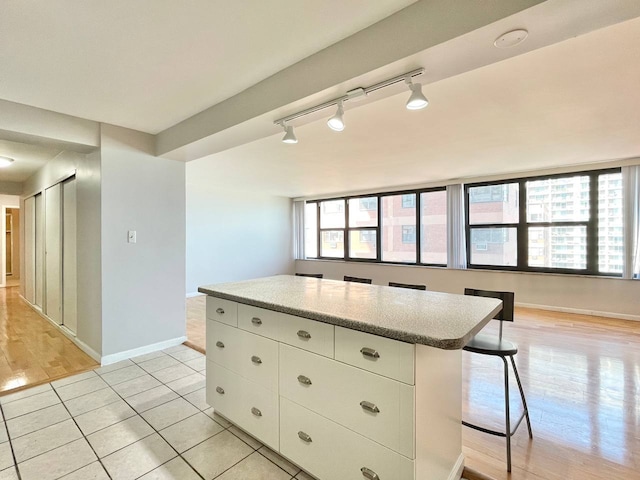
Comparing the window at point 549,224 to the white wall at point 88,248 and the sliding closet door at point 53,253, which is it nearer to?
the white wall at point 88,248

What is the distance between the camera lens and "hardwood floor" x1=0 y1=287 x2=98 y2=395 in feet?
8.75

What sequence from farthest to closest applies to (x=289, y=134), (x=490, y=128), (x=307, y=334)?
(x=490, y=128), (x=289, y=134), (x=307, y=334)

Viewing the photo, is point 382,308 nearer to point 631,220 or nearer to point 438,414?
point 438,414

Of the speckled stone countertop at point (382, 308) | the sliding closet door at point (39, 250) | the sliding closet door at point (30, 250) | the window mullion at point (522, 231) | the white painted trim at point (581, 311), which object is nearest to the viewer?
the speckled stone countertop at point (382, 308)

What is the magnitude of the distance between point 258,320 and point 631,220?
5.55 metres

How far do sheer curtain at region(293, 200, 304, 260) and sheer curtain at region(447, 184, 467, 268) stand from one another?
3.90m

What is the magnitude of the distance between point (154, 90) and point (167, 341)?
2.52m

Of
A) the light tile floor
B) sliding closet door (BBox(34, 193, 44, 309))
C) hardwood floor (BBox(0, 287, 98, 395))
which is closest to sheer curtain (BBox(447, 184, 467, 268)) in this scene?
the light tile floor

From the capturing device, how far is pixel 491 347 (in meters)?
1.69

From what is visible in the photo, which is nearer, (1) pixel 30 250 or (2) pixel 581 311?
(2) pixel 581 311

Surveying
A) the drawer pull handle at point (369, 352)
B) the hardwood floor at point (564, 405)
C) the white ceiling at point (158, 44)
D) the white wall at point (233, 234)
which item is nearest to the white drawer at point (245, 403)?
the drawer pull handle at point (369, 352)

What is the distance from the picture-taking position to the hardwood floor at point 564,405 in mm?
1640

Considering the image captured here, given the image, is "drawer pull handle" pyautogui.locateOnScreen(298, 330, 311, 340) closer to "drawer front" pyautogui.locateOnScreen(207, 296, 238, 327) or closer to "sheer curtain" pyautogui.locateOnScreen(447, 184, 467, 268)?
"drawer front" pyautogui.locateOnScreen(207, 296, 238, 327)

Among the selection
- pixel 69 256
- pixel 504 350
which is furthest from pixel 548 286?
pixel 69 256
